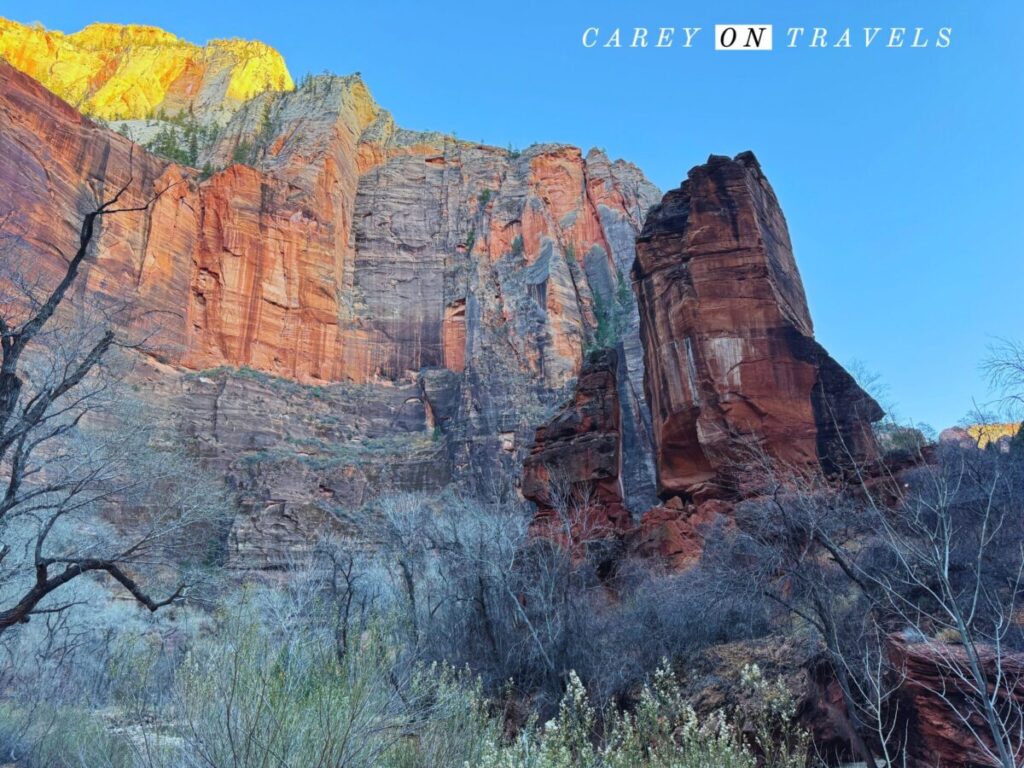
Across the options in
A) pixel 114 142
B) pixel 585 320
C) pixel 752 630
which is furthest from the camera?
pixel 585 320

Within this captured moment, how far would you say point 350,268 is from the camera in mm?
60562

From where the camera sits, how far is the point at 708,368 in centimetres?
1934

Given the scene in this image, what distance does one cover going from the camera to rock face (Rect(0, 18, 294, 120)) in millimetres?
77875

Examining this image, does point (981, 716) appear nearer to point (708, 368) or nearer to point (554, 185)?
point (708, 368)

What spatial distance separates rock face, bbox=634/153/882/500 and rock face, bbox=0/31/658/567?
21.4 meters

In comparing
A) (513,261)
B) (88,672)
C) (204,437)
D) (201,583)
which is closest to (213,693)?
(201,583)

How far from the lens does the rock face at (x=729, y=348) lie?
1803cm

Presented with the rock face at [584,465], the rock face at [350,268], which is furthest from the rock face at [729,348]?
the rock face at [350,268]

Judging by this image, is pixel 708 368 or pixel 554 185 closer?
pixel 708 368

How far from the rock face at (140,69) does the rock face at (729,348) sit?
70.7 metres

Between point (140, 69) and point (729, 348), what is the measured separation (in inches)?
3530

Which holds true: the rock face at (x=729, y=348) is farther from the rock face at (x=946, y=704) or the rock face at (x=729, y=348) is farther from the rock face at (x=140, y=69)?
the rock face at (x=140, y=69)

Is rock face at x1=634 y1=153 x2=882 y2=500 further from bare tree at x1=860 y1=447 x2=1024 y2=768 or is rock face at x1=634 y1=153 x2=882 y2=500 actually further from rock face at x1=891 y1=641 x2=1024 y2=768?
rock face at x1=891 y1=641 x2=1024 y2=768

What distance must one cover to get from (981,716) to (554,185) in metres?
63.1
